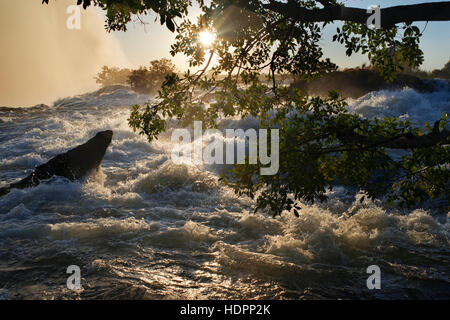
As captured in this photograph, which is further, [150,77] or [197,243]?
[150,77]

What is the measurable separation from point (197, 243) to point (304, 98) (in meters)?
4.22

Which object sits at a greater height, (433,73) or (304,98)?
(433,73)

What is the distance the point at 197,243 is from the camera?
26.5 feet

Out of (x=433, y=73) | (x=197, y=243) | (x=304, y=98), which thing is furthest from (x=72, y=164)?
(x=433, y=73)

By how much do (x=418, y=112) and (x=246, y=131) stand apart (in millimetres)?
9551

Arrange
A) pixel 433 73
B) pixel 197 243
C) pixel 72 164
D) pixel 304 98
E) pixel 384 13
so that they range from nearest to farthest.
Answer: pixel 384 13, pixel 304 98, pixel 197 243, pixel 72 164, pixel 433 73

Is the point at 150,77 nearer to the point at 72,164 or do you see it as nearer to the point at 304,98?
the point at 72,164

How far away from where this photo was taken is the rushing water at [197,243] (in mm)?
6020

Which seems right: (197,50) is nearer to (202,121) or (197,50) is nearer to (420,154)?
(202,121)

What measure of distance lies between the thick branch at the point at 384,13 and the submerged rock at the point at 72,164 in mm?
8707

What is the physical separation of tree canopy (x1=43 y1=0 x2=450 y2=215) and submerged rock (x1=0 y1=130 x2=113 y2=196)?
643cm

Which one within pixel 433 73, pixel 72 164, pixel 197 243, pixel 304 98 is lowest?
pixel 197 243

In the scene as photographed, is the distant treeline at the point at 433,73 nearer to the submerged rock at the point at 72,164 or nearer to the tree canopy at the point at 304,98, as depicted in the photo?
the submerged rock at the point at 72,164
